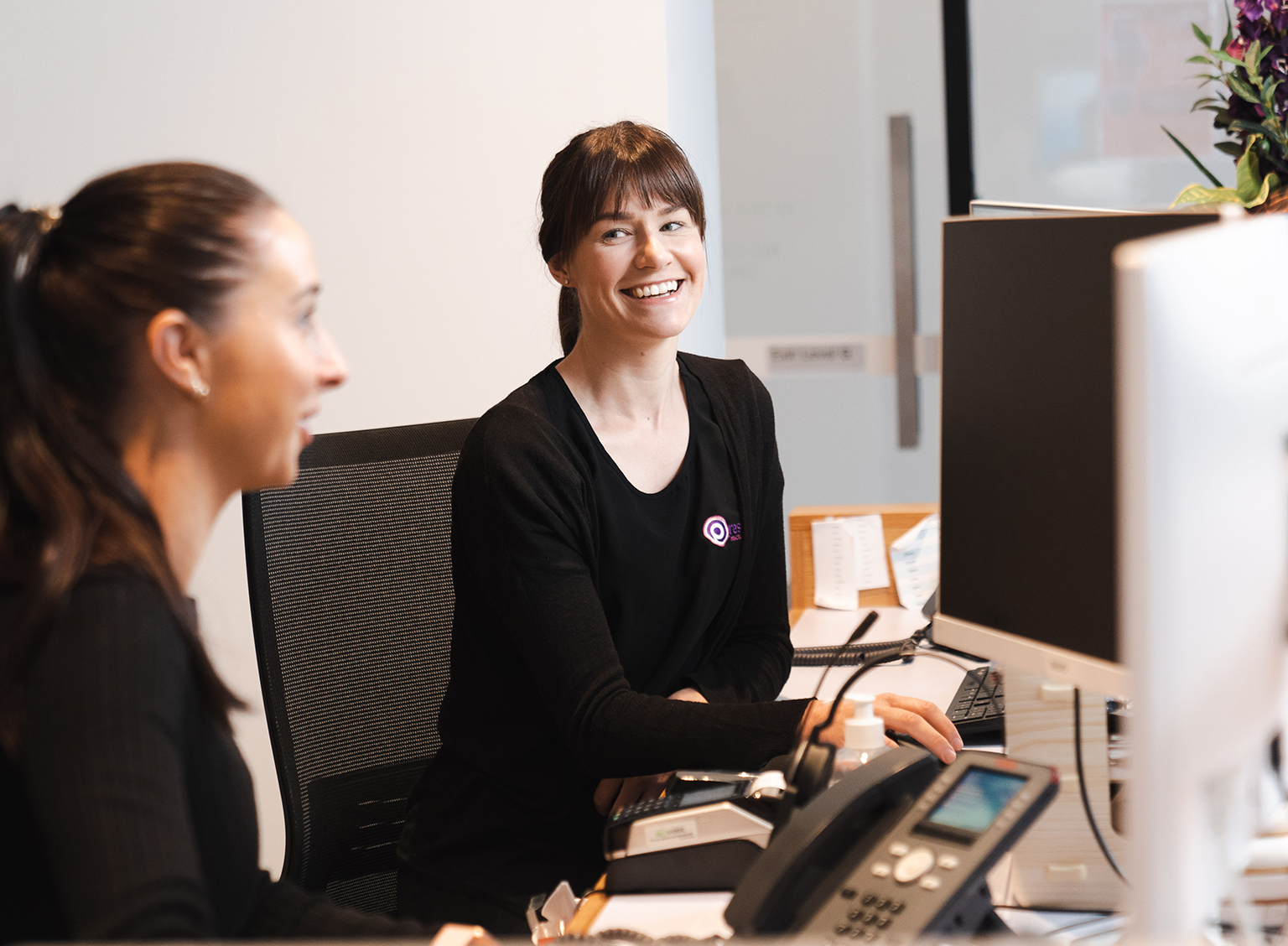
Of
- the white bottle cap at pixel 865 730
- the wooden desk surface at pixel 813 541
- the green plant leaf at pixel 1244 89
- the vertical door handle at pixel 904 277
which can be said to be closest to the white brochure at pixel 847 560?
the wooden desk surface at pixel 813 541

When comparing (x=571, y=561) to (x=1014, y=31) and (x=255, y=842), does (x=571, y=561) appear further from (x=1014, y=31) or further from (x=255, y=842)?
(x=1014, y=31)

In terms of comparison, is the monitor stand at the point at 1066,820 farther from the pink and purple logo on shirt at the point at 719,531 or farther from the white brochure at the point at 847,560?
the white brochure at the point at 847,560

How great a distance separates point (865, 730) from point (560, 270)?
0.79m

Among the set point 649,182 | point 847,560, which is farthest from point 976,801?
point 847,560

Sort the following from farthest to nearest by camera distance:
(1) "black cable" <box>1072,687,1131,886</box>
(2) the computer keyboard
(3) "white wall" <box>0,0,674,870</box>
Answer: (3) "white wall" <box>0,0,674,870</box>
(2) the computer keyboard
(1) "black cable" <box>1072,687,1131,886</box>

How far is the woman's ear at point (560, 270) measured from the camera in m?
1.57

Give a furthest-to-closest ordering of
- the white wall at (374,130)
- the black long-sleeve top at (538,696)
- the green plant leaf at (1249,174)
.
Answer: the white wall at (374,130)
the green plant leaf at (1249,174)
the black long-sleeve top at (538,696)

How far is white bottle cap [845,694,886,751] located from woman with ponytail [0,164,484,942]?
41cm

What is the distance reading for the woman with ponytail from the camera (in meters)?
0.74

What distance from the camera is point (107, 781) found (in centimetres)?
73

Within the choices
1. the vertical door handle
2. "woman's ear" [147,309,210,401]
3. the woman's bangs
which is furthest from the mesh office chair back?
the vertical door handle

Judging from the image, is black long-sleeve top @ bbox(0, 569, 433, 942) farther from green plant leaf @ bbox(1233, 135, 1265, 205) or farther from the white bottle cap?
green plant leaf @ bbox(1233, 135, 1265, 205)

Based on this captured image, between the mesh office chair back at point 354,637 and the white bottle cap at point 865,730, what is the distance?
72 cm

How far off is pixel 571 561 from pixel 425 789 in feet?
1.18
